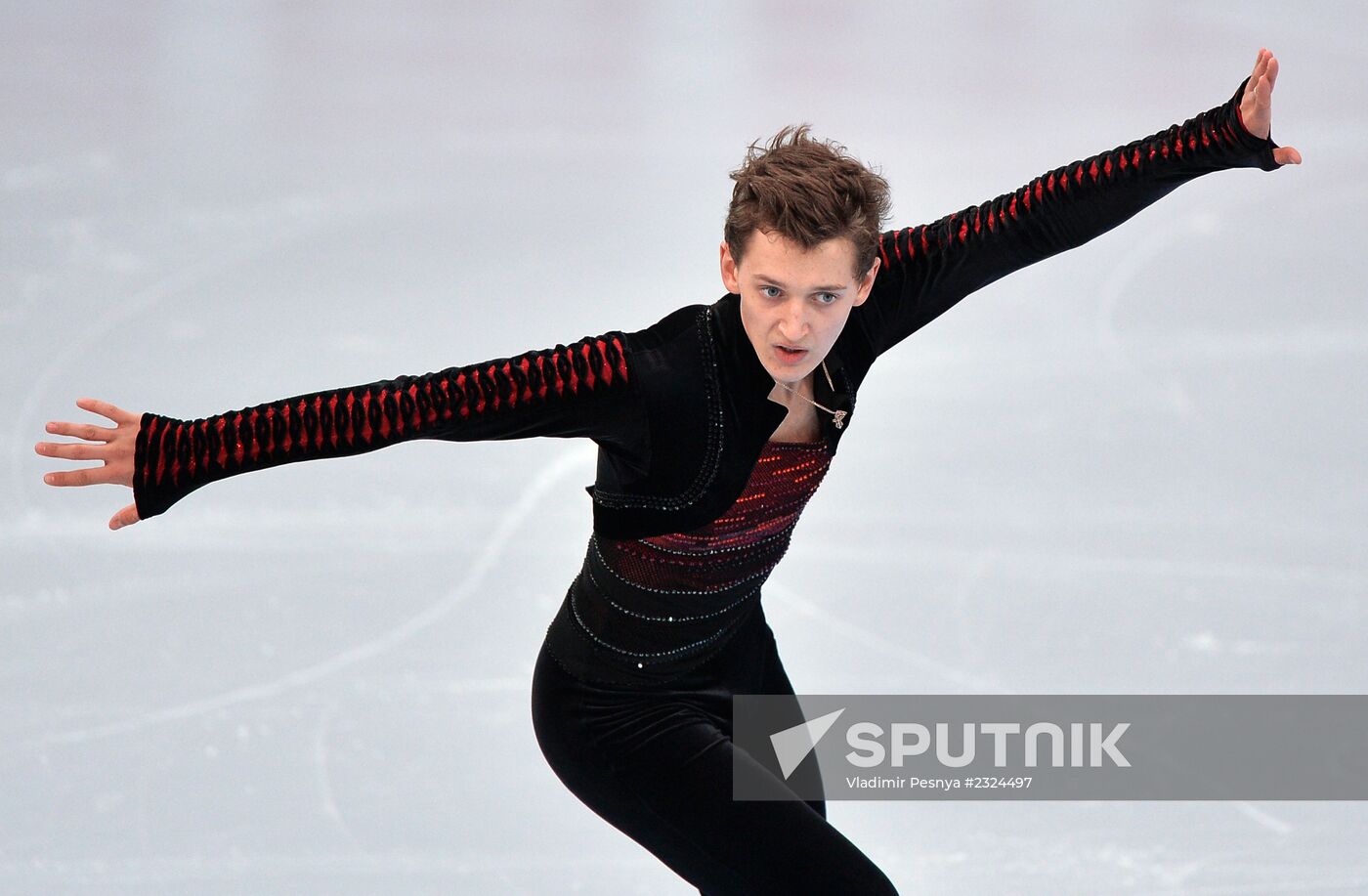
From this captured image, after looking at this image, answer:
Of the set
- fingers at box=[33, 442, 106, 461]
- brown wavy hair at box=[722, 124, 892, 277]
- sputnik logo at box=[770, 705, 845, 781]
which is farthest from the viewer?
sputnik logo at box=[770, 705, 845, 781]

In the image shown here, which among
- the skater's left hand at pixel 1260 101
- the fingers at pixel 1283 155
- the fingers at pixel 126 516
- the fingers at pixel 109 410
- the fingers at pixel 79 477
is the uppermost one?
the skater's left hand at pixel 1260 101

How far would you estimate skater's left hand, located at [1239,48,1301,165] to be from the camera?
2131 mm

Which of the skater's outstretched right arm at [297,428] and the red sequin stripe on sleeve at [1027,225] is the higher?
the red sequin stripe on sleeve at [1027,225]

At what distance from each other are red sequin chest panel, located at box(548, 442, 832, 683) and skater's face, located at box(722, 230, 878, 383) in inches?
7.6

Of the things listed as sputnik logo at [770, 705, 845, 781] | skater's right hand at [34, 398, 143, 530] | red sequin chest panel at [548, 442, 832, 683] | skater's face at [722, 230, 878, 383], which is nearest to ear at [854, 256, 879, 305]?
skater's face at [722, 230, 878, 383]

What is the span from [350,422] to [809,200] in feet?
2.14

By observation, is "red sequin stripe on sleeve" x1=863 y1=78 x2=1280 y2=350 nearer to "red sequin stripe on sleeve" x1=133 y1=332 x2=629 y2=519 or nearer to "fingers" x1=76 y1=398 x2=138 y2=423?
"red sequin stripe on sleeve" x1=133 y1=332 x2=629 y2=519

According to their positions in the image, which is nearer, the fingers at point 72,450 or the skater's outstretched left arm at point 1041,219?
the fingers at point 72,450

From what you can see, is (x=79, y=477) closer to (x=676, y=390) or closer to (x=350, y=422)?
(x=350, y=422)

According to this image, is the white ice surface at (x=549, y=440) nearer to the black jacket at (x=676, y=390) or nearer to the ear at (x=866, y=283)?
the black jacket at (x=676, y=390)

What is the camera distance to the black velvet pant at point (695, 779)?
80.4 inches

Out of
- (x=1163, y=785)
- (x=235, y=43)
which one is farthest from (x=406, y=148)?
(x=1163, y=785)

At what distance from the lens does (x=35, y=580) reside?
3.70 metres

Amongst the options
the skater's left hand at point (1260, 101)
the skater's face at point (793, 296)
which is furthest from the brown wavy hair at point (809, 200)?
the skater's left hand at point (1260, 101)
